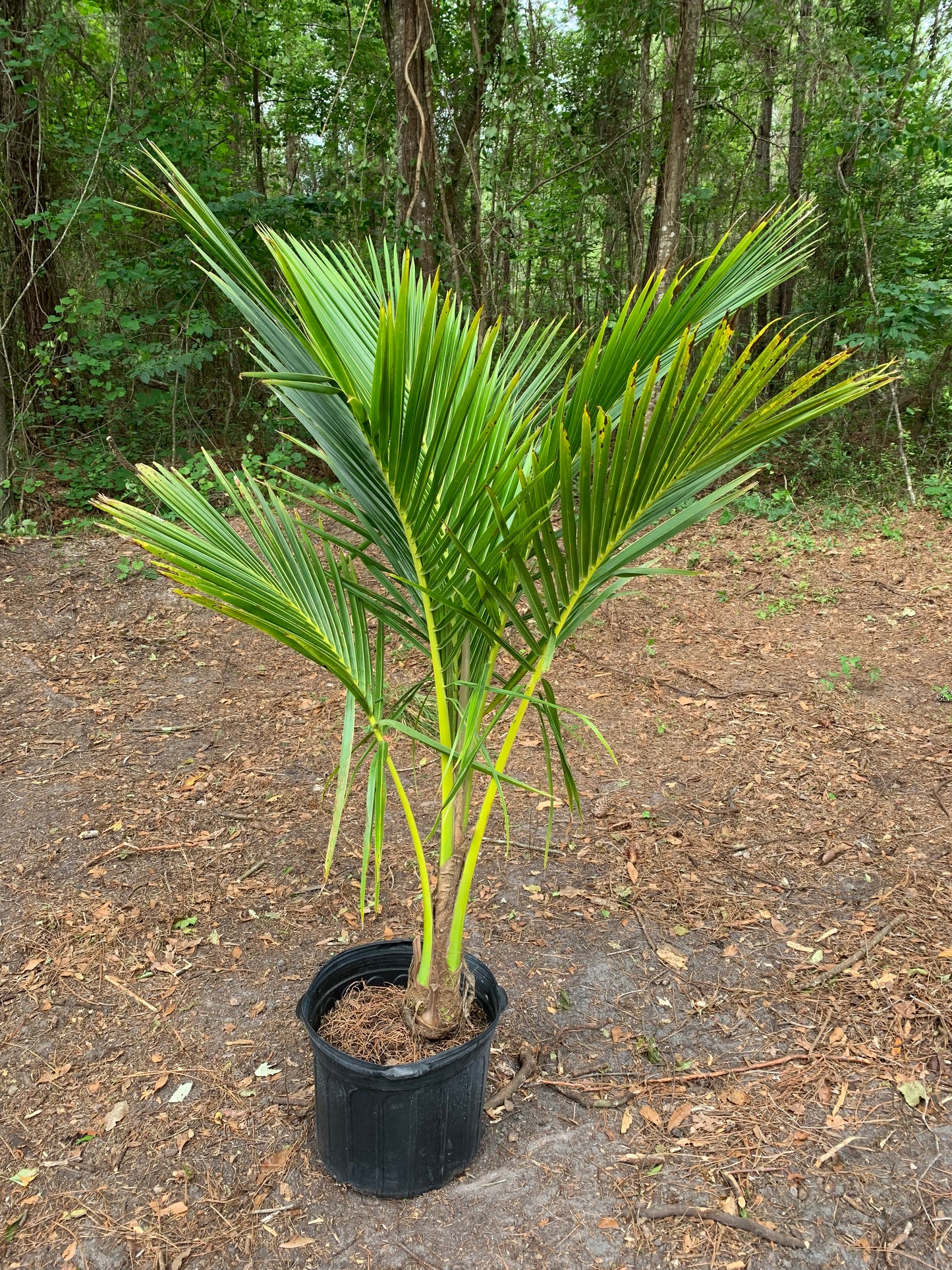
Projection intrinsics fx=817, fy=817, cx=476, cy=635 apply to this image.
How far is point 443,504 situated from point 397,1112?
119 centimetres

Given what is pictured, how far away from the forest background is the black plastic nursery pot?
397 centimetres

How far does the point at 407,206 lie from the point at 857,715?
3.99 m

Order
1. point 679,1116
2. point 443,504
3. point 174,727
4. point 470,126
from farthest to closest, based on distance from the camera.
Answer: point 470,126 → point 174,727 → point 679,1116 → point 443,504

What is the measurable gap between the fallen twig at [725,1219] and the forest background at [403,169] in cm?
421

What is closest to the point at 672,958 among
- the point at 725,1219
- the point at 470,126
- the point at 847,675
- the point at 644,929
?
the point at 644,929

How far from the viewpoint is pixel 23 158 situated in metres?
5.31

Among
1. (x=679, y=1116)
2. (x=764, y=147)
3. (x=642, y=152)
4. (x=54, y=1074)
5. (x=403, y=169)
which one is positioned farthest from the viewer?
(x=764, y=147)

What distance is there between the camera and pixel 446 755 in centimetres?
158

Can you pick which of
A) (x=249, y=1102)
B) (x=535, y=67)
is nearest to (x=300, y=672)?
(x=249, y=1102)

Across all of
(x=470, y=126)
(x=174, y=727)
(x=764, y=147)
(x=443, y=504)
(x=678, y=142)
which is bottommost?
(x=174, y=727)

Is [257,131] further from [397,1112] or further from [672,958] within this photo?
[397,1112]

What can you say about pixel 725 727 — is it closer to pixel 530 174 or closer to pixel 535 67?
pixel 535 67

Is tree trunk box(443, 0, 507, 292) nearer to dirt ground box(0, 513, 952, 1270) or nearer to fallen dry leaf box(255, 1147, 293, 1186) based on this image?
dirt ground box(0, 513, 952, 1270)

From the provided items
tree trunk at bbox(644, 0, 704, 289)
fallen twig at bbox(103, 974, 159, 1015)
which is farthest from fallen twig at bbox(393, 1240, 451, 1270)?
tree trunk at bbox(644, 0, 704, 289)
